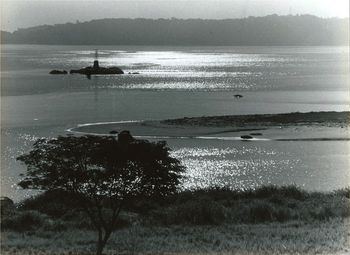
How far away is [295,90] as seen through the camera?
10700 cm

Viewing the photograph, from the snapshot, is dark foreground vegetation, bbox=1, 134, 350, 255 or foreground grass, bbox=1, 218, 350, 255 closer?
dark foreground vegetation, bbox=1, 134, 350, 255

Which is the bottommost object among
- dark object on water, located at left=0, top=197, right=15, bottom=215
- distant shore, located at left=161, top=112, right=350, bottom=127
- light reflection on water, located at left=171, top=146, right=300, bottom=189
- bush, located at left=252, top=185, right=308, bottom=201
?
light reflection on water, located at left=171, top=146, right=300, bottom=189

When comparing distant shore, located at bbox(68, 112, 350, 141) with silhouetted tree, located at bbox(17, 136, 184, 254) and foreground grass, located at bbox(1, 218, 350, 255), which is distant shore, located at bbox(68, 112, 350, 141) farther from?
silhouetted tree, located at bbox(17, 136, 184, 254)

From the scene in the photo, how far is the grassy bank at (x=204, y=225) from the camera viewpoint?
1878 centimetres

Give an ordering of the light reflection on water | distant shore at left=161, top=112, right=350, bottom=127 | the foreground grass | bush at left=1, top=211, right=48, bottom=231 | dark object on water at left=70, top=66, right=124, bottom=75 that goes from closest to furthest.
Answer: the foreground grass < bush at left=1, top=211, right=48, bottom=231 < the light reflection on water < distant shore at left=161, top=112, right=350, bottom=127 < dark object on water at left=70, top=66, right=124, bottom=75

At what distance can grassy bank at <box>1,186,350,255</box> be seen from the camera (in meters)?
18.8

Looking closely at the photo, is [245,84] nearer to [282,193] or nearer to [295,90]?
[295,90]

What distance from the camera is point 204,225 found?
76.8 ft

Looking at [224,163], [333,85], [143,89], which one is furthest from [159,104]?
[333,85]

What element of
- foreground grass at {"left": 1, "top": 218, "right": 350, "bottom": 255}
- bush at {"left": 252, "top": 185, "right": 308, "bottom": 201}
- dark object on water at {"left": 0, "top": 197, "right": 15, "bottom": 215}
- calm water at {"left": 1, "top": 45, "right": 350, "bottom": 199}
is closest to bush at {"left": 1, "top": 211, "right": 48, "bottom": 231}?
dark object on water at {"left": 0, "top": 197, "right": 15, "bottom": 215}

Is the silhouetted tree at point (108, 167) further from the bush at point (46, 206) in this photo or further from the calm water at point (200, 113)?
the calm water at point (200, 113)

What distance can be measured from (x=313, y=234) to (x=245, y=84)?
3991 inches

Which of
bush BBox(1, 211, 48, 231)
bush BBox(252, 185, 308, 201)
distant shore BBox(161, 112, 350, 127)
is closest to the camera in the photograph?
bush BBox(1, 211, 48, 231)

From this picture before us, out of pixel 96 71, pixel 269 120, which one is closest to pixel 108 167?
pixel 269 120
